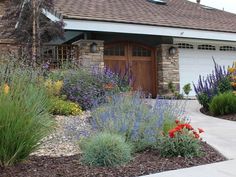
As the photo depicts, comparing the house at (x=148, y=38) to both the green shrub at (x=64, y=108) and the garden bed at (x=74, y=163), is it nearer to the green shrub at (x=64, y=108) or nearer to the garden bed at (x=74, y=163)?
the green shrub at (x=64, y=108)

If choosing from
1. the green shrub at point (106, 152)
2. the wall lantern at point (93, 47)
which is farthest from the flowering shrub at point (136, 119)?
the wall lantern at point (93, 47)

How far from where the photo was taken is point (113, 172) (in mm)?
4328

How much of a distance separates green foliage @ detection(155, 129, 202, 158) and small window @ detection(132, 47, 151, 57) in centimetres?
957

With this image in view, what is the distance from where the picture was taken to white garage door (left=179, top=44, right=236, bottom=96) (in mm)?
15898

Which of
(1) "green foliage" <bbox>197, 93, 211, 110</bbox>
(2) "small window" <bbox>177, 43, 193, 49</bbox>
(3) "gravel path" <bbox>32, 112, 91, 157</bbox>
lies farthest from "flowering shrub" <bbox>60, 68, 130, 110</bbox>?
(2) "small window" <bbox>177, 43, 193, 49</bbox>

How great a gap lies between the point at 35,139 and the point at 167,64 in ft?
35.4

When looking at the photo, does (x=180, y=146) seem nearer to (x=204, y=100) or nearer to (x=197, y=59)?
(x=204, y=100)

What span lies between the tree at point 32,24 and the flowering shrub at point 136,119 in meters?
5.65

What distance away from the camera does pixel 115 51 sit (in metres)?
14.1

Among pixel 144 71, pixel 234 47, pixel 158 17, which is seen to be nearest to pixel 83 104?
pixel 144 71

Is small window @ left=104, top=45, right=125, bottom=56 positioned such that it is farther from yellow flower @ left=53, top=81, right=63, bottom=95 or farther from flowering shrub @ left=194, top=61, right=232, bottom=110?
yellow flower @ left=53, top=81, right=63, bottom=95

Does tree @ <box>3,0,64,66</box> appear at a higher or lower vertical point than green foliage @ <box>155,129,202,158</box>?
higher

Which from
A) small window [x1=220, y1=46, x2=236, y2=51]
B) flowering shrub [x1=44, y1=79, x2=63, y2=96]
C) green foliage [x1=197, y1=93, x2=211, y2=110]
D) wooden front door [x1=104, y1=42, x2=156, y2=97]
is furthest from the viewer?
small window [x1=220, y1=46, x2=236, y2=51]

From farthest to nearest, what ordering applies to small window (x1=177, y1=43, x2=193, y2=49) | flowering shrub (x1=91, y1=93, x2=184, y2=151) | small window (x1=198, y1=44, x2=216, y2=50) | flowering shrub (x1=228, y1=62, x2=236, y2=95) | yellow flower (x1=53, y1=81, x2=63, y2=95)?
small window (x1=198, y1=44, x2=216, y2=50) → small window (x1=177, y1=43, x2=193, y2=49) → flowering shrub (x1=228, y1=62, x2=236, y2=95) → yellow flower (x1=53, y1=81, x2=63, y2=95) → flowering shrub (x1=91, y1=93, x2=184, y2=151)
